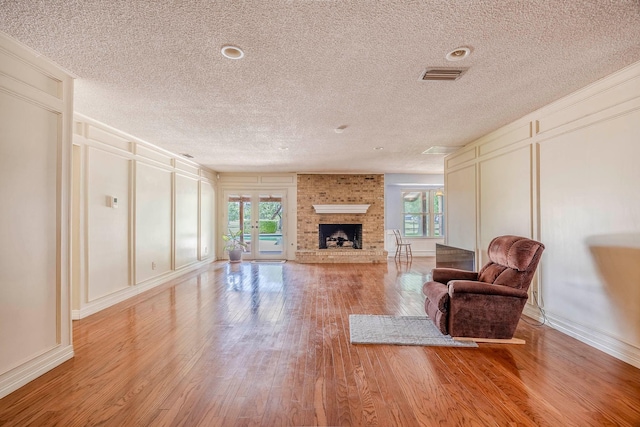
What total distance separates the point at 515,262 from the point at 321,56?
257 centimetres

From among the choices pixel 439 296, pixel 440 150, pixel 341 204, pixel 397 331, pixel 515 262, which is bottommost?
pixel 397 331

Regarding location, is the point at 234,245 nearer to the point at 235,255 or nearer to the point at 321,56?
the point at 235,255

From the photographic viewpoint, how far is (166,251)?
5.44 meters

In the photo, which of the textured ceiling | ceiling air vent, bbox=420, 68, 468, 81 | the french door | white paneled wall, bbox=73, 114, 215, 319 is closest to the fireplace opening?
the french door

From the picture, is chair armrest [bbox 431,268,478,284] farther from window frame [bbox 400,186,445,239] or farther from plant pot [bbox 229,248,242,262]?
plant pot [bbox 229,248,242,262]

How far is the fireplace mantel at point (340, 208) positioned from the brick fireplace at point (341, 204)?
0.03 m

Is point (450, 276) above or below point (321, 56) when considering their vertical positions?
below

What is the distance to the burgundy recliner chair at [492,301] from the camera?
271cm

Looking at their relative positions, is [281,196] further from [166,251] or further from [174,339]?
[174,339]

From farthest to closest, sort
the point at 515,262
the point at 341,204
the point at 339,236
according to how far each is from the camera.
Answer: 1. the point at 339,236
2. the point at 341,204
3. the point at 515,262

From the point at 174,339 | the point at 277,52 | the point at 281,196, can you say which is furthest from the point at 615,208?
the point at 281,196

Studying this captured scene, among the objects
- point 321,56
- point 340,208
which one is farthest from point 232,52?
point 340,208

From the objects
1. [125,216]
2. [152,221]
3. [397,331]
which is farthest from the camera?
[152,221]

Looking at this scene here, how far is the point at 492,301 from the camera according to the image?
2730 mm
